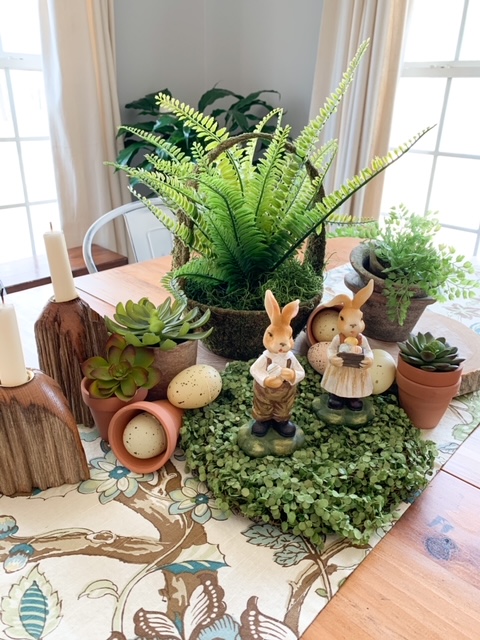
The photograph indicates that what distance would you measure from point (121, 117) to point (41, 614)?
2.62 meters

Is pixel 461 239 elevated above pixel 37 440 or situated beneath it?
situated beneath

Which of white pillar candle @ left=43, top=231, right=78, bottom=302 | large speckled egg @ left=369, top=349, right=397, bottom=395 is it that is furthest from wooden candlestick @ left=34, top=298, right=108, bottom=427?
large speckled egg @ left=369, top=349, right=397, bottom=395

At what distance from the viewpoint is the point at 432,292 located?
0.80 metres

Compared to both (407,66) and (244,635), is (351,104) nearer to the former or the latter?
(407,66)

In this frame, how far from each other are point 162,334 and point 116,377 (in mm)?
88

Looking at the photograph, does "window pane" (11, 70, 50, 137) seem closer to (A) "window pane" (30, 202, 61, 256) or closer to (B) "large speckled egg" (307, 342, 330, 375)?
(A) "window pane" (30, 202, 61, 256)

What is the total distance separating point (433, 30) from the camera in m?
2.22

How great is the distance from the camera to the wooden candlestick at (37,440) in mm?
552

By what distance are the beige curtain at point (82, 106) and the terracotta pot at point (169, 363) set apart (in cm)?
198

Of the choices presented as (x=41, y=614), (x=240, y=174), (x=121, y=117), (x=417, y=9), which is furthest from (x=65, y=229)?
(x=41, y=614)

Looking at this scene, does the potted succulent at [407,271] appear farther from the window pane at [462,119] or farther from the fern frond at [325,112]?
the window pane at [462,119]

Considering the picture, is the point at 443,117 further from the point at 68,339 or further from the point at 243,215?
the point at 68,339

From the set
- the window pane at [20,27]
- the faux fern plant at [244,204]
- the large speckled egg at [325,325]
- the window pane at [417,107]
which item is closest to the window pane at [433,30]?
the window pane at [417,107]

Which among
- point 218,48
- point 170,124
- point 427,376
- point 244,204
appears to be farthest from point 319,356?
point 218,48
